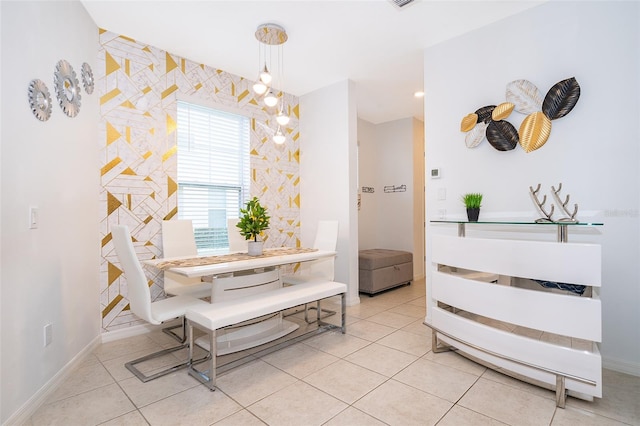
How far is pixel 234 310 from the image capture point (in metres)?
2.31

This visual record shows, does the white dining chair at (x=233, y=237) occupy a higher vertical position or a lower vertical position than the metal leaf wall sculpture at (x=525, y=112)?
lower

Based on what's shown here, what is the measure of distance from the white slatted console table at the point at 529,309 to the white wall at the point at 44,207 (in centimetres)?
288

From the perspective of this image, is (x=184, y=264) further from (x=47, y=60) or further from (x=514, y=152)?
(x=514, y=152)

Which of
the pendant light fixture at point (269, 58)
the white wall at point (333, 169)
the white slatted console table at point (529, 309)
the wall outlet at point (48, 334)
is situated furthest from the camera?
the white wall at point (333, 169)

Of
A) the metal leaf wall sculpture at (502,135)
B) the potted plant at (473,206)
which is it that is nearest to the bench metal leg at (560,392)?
the potted plant at (473,206)

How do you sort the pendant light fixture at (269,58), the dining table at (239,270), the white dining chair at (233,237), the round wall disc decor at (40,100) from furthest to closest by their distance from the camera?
1. the white dining chair at (233,237)
2. the pendant light fixture at (269,58)
3. the dining table at (239,270)
4. the round wall disc decor at (40,100)

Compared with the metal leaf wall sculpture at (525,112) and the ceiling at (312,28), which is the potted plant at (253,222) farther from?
the metal leaf wall sculpture at (525,112)

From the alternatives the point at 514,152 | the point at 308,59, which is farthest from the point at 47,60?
the point at 514,152

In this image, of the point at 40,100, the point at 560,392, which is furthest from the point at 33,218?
the point at 560,392

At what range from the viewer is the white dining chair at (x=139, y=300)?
7.13 ft

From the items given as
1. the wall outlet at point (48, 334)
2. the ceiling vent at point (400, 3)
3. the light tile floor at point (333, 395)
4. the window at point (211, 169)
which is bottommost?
the light tile floor at point (333, 395)

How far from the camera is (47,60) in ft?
7.11

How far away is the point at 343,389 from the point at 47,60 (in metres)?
3.05

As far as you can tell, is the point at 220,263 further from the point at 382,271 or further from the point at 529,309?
the point at 382,271
